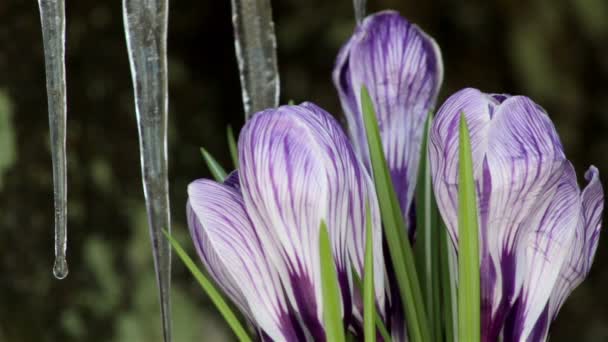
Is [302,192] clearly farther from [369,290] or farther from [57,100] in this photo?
[57,100]

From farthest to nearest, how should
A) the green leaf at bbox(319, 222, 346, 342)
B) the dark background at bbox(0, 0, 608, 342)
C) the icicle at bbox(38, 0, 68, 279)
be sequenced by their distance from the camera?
the dark background at bbox(0, 0, 608, 342) → the icicle at bbox(38, 0, 68, 279) → the green leaf at bbox(319, 222, 346, 342)

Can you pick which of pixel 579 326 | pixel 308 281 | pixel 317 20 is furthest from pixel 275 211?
pixel 579 326

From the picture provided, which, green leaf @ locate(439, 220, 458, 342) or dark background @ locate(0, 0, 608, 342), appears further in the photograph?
dark background @ locate(0, 0, 608, 342)

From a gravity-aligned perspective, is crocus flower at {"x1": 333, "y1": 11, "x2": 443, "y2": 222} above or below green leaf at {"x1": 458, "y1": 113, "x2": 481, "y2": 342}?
above

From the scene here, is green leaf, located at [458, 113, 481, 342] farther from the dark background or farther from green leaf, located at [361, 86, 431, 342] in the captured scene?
the dark background

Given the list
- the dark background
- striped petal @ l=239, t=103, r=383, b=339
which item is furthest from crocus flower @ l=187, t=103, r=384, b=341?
the dark background

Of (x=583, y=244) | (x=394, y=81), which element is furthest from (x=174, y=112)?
(x=583, y=244)

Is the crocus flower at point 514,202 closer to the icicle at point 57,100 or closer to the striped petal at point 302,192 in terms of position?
the striped petal at point 302,192
